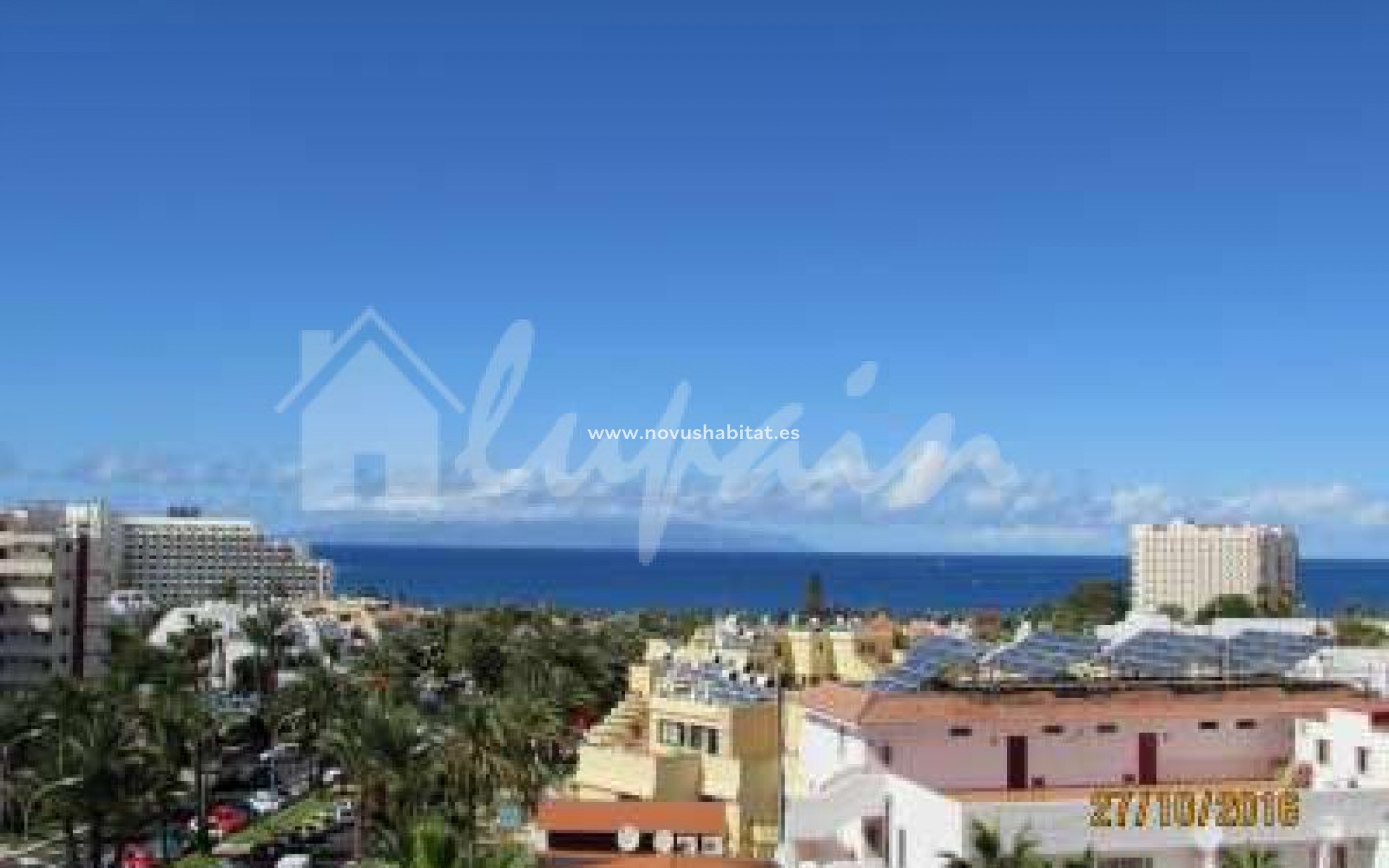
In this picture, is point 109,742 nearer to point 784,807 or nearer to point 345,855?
point 345,855

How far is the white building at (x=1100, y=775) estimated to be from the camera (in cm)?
3753

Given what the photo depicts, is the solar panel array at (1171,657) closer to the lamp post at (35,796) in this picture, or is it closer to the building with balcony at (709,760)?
the building with balcony at (709,760)

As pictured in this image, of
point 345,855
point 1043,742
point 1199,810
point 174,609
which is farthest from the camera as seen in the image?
point 174,609

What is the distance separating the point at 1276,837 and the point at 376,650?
80.1 metres

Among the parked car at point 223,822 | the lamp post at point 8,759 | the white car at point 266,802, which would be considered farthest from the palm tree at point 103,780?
the white car at point 266,802

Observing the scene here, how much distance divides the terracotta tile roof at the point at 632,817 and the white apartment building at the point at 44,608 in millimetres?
75904

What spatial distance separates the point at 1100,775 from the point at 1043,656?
549 cm

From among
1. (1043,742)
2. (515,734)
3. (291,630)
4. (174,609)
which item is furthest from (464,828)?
(174,609)

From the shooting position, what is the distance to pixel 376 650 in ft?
363

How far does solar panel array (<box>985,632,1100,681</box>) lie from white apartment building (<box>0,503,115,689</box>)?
82.4m

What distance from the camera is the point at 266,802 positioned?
3209 inches

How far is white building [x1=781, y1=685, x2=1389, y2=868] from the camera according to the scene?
123ft
